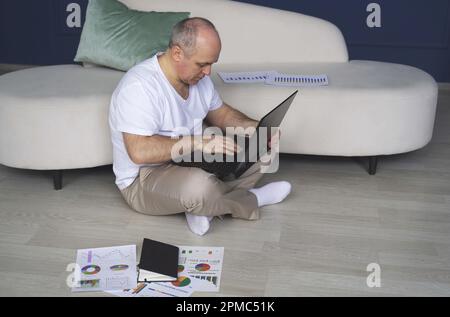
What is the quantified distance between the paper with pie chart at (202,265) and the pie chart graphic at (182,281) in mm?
17

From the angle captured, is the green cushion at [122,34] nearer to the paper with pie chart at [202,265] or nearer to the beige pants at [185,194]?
the beige pants at [185,194]

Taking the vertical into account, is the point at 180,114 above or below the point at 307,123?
above

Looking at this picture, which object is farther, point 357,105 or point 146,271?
point 357,105

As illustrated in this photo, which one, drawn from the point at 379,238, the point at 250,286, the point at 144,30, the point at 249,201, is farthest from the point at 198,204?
the point at 144,30

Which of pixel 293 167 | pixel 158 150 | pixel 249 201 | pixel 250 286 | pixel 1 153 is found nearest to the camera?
pixel 250 286

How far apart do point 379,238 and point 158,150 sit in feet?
2.99

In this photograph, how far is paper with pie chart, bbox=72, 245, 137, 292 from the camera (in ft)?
6.69

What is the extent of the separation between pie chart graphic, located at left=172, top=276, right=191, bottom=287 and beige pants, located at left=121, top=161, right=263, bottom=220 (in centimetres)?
37

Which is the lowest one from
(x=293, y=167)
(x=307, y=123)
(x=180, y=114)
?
(x=293, y=167)

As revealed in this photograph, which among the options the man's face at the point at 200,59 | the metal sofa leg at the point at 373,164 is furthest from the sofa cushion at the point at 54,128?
the metal sofa leg at the point at 373,164

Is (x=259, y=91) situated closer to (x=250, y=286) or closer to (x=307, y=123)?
(x=307, y=123)

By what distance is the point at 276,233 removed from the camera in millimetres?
2426

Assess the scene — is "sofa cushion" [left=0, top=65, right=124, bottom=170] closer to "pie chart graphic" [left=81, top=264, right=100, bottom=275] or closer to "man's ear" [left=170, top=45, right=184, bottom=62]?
"man's ear" [left=170, top=45, right=184, bottom=62]

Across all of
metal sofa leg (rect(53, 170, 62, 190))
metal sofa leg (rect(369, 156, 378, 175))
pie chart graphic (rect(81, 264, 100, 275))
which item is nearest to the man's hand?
pie chart graphic (rect(81, 264, 100, 275))
